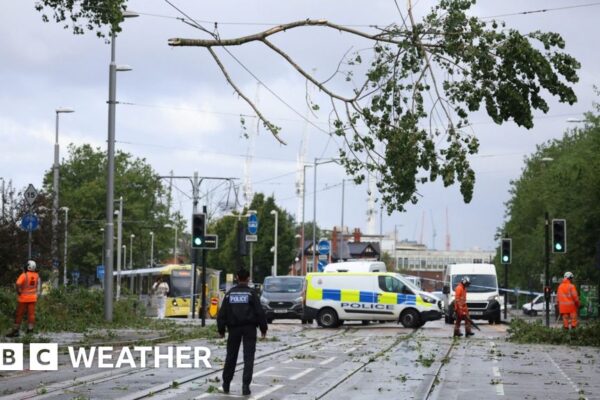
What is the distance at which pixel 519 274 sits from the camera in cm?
9425

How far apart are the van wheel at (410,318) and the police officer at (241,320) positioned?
25.6 m

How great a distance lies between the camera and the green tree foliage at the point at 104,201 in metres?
115

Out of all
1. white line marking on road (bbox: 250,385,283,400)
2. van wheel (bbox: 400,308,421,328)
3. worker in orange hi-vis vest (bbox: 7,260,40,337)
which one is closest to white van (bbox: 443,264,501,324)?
van wheel (bbox: 400,308,421,328)

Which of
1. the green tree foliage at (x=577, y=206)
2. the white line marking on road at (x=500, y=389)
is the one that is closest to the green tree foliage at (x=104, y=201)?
the green tree foliage at (x=577, y=206)

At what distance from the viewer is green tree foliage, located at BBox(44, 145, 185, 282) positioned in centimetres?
11488

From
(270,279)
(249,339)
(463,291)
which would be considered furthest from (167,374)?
(270,279)

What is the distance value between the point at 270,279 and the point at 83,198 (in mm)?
72512

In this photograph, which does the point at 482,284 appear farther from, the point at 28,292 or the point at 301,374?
the point at 301,374

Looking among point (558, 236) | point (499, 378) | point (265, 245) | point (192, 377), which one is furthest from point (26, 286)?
point (265, 245)

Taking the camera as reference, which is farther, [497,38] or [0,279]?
[0,279]

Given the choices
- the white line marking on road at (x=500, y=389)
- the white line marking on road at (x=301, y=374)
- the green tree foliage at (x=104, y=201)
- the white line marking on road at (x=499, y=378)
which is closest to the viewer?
the white line marking on road at (x=500, y=389)

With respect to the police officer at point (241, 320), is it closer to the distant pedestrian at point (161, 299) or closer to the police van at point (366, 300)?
the police van at point (366, 300)

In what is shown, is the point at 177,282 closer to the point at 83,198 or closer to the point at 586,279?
the point at 586,279

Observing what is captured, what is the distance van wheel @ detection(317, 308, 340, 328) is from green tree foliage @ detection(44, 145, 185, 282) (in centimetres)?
6645
